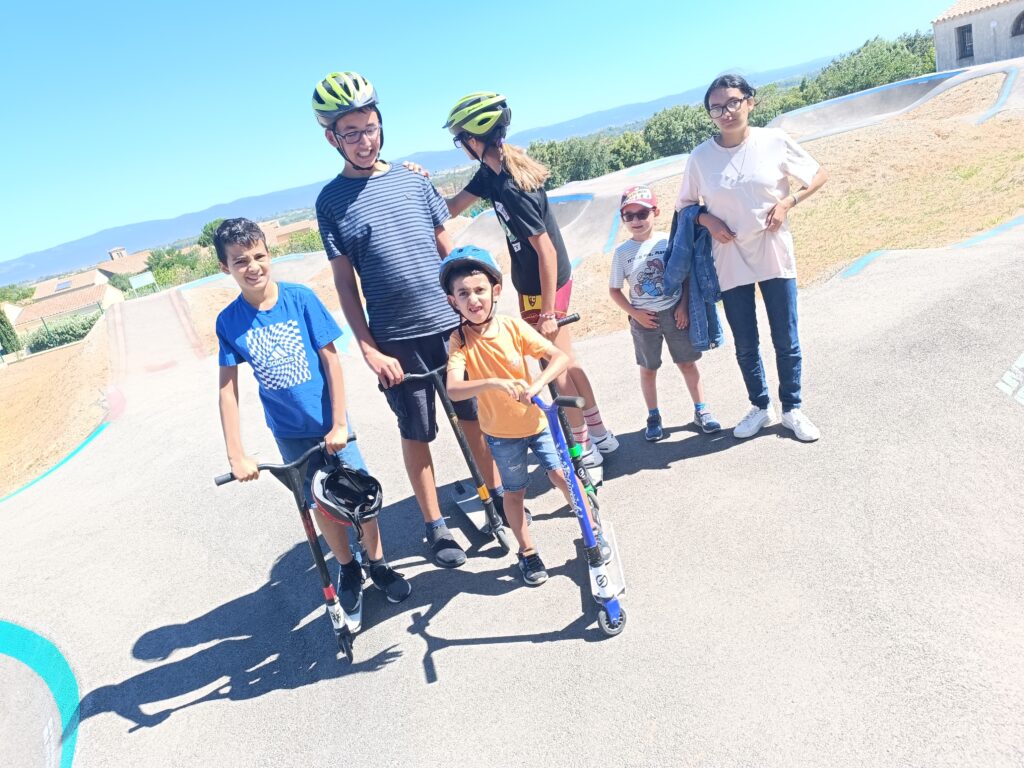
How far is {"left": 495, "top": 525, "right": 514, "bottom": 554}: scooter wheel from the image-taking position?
14.2 feet

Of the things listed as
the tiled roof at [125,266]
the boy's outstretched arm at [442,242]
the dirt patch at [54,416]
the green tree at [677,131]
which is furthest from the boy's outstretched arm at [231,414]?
the tiled roof at [125,266]

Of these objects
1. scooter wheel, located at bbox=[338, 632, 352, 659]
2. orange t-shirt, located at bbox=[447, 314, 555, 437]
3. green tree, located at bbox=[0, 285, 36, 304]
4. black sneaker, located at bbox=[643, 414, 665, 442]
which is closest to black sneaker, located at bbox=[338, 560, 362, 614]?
scooter wheel, located at bbox=[338, 632, 352, 659]

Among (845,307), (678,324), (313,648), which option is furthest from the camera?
(845,307)

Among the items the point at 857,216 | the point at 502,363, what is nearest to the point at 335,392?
the point at 502,363

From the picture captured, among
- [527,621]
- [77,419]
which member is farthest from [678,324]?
[77,419]

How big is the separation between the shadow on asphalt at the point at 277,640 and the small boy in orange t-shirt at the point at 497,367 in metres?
0.60

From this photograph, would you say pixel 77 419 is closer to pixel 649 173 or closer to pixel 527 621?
pixel 527 621

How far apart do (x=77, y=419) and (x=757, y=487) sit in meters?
11.5

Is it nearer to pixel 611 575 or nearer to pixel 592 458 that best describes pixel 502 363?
pixel 611 575

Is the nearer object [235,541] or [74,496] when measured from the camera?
[235,541]

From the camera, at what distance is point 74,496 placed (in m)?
7.31

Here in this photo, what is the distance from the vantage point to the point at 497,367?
3.43m

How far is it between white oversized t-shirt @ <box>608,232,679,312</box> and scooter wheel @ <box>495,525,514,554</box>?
6.33 ft

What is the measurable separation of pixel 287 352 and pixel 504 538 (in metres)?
1.88
